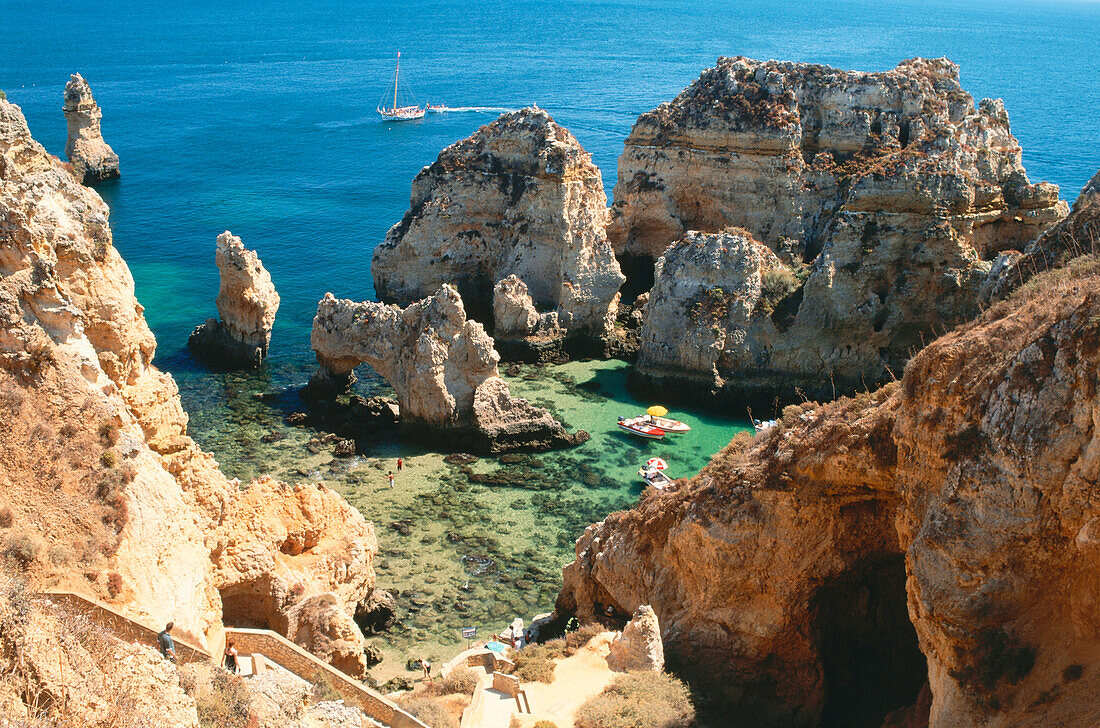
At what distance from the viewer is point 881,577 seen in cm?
1873

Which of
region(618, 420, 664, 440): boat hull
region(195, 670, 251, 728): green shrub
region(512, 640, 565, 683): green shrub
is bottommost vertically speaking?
region(618, 420, 664, 440): boat hull

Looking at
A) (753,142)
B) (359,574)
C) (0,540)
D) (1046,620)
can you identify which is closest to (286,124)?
(753,142)

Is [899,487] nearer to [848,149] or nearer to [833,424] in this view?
[833,424]

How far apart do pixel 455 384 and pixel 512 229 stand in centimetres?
1199

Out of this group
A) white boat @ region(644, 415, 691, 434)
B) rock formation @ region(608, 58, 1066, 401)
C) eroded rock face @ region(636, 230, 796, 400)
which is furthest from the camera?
eroded rock face @ region(636, 230, 796, 400)

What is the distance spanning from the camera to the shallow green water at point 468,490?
2572cm

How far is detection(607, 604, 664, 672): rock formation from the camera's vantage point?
17.4m

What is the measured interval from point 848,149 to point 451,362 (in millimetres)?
22319

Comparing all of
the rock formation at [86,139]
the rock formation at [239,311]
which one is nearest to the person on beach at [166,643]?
the rock formation at [239,311]

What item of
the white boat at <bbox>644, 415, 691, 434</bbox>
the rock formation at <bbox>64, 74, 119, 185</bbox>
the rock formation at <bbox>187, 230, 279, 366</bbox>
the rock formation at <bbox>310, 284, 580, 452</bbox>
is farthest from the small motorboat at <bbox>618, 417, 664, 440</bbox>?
the rock formation at <bbox>64, 74, 119, 185</bbox>

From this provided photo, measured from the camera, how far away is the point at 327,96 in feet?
364

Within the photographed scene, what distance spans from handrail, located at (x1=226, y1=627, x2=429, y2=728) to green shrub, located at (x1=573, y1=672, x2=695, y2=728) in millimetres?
2872

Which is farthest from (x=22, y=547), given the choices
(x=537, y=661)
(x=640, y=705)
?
(x=640, y=705)

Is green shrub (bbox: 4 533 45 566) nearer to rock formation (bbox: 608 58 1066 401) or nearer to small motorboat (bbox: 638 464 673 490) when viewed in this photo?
small motorboat (bbox: 638 464 673 490)
